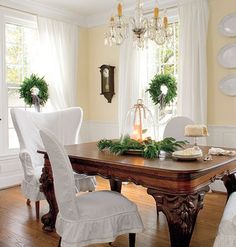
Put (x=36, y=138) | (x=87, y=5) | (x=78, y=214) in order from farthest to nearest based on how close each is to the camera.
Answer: (x=87, y=5) → (x=36, y=138) → (x=78, y=214)

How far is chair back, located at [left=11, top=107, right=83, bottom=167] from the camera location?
3535mm

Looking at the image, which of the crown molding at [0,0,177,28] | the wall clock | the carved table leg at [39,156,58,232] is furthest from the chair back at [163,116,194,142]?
the wall clock

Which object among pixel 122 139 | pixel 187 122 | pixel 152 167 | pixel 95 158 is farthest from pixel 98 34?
pixel 152 167

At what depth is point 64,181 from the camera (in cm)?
210

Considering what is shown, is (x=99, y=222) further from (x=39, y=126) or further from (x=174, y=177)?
(x=39, y=126)

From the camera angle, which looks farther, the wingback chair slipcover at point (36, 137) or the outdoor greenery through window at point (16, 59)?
the outdoor greenery through window at point (16, 59)

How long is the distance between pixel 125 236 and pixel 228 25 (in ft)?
9.97

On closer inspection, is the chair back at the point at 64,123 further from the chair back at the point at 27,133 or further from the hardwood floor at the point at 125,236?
the hardwood floor at the point at 125,236

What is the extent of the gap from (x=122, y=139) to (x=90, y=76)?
3416 mm

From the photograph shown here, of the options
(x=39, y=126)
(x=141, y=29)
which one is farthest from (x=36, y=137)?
(x=141, y=29)

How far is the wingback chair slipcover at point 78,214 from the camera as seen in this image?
2053 mm

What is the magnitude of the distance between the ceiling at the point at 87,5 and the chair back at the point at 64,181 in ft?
11.5

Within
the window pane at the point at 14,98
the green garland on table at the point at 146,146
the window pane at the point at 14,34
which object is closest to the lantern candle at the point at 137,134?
the green garland on table at the point at 146,146

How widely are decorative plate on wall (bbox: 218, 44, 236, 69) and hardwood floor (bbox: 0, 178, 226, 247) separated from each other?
1762mm
